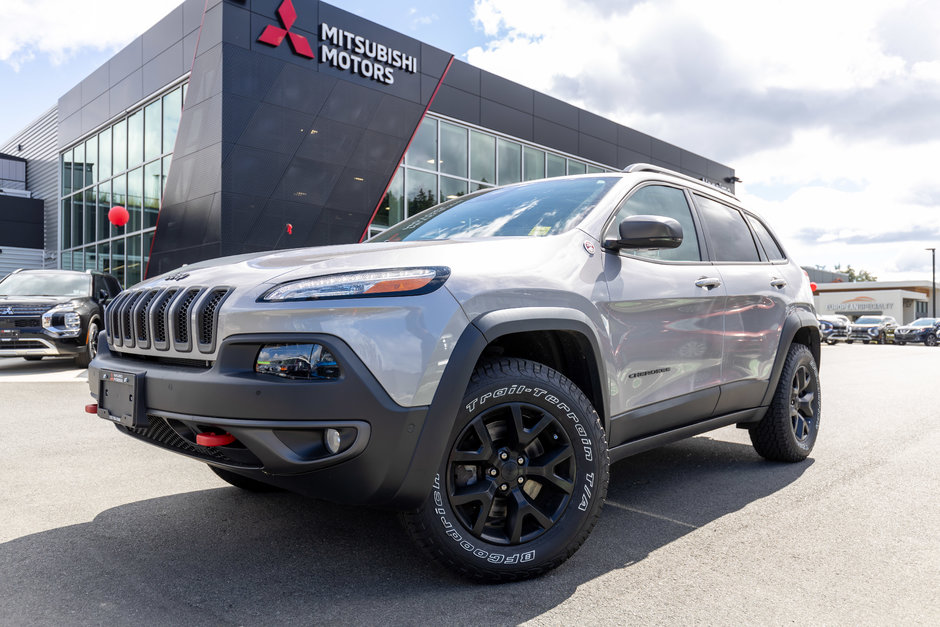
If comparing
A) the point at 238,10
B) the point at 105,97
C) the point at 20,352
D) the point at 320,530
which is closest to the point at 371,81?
the point at 238,10

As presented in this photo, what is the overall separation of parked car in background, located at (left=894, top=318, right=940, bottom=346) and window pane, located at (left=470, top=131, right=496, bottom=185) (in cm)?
2407

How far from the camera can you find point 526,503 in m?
2.55

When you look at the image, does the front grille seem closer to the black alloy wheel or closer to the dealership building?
the black alloy wheel

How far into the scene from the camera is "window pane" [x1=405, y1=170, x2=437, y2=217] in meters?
18.9

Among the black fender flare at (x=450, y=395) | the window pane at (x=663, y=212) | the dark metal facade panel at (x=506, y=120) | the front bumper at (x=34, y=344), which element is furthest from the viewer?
the dark metal facade panel at (x=506, y=120)

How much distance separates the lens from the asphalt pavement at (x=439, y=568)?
7.55 ft

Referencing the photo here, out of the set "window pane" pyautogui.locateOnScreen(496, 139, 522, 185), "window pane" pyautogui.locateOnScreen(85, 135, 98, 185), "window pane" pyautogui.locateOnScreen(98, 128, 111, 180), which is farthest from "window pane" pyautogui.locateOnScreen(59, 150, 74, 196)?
"window pane" pyautogui.locateOnScreen(496, 139, 522, 185)

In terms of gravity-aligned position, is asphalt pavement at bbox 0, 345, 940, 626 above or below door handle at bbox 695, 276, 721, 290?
below

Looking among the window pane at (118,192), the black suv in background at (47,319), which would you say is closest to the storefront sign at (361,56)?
the window pane at (118,192)

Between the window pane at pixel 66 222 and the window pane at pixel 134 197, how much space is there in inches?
245

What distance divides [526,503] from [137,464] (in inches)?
117

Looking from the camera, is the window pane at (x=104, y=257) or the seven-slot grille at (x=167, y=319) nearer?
the seven-slot grille at (x=167, y=319)

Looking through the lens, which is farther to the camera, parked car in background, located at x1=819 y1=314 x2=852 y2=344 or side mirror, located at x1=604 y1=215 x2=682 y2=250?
parked car in background, located at x1=819 y1=314 x2=852 y2=344

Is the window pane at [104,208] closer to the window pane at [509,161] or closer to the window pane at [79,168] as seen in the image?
the window pane at [79,168]
